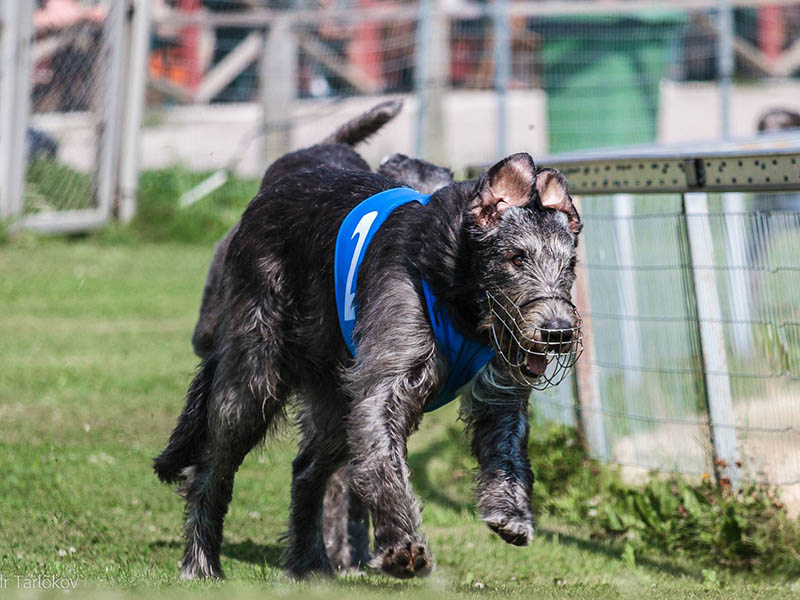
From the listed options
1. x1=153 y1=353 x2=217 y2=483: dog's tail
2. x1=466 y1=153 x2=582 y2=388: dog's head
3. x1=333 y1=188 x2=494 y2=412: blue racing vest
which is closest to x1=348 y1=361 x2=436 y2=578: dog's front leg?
x1=333 y1=188 x2=494 y2=412: blue racing vest

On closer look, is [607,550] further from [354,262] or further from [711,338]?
[354,262]

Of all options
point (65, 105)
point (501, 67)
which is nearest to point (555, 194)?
point (65, 105)

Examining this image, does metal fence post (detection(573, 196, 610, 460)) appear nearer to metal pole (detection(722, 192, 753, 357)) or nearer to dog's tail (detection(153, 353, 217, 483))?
metal pole (detection(722, 192, 753, 357))

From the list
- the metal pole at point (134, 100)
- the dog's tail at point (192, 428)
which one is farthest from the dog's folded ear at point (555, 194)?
the metal pole at point (134, 100)

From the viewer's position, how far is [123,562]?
5.13 meters

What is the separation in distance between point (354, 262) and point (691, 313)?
2020mm

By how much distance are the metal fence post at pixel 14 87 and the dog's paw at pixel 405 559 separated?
970 centimetres

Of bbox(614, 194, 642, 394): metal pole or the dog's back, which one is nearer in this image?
the dog's back

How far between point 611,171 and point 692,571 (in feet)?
6.28

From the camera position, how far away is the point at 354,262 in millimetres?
4516

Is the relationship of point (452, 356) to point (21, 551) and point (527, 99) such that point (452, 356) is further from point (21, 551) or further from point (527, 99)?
point (527, 99)

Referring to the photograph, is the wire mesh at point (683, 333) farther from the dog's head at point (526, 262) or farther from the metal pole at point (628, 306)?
the dog's head at point (526, 262)

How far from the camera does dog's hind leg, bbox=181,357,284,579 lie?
197 inches

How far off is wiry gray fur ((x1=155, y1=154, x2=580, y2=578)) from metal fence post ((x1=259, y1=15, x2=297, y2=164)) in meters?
10.3
